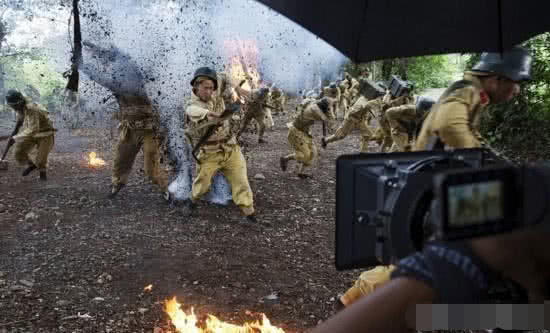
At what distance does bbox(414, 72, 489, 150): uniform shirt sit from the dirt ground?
1470 millimetres

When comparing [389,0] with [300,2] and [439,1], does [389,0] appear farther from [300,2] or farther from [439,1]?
[300,2]

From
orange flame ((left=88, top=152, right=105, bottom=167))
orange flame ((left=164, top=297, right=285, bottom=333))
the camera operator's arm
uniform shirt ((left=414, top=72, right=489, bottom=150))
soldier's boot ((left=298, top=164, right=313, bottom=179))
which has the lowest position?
orange flame ((left=164, top=297, right=285, bottom=333))

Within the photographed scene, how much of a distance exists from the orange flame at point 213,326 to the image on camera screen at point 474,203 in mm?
2241

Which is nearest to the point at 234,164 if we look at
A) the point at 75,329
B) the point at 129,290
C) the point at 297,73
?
the point at 129,290

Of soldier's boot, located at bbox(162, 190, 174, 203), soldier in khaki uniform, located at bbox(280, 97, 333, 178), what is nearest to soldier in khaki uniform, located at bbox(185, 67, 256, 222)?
soldier's boot, located at bbox(162, 190, 174, 203)

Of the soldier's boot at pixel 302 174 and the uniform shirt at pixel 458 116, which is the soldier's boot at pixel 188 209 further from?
the uniform shirt at pixel 458 116

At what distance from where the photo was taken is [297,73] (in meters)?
22.0

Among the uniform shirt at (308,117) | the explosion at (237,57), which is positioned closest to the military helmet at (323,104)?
the uniform shirt at (308,117)

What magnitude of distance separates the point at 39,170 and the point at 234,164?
405cm

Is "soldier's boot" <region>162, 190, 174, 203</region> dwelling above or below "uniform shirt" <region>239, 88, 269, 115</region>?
below

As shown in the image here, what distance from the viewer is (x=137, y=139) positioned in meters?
6.36

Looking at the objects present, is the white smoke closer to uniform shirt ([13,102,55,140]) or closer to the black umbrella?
uniform shirt ([13,102,55,140])

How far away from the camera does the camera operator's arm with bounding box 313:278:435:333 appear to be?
98 cm

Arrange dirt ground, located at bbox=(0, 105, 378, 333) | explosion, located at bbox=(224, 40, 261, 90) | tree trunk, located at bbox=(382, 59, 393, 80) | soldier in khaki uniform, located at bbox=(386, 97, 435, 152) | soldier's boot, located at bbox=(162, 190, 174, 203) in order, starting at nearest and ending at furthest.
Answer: dirt ground, located at bbox=(0, 105, 378, 333), soldier's boot, located at bbox=(162, 190, 174, 203), soldier in khaki uniform, located at bbox=(386, 97, 435, 152), explosion, located at bbox=(224, 40, 261, 90), tree trunk, located at bbox=(382, 59, 393, 80)
